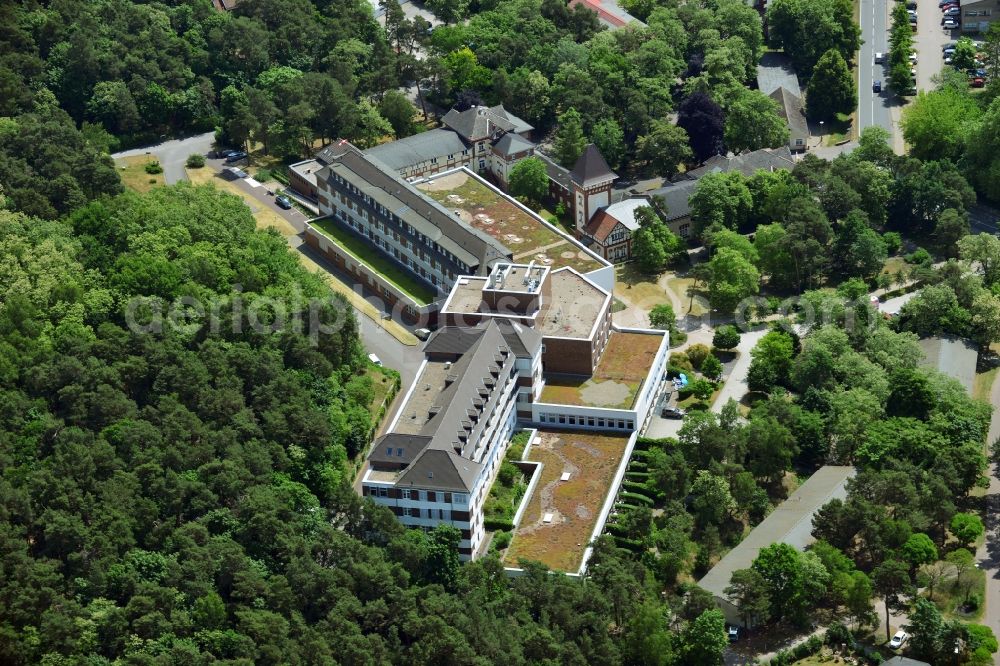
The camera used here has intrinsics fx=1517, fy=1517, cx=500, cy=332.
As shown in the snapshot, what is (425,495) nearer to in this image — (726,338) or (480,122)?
(726,338)

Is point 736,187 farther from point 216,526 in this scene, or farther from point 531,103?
point 216,526

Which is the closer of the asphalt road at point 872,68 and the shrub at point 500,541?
the shrub at point 500,541

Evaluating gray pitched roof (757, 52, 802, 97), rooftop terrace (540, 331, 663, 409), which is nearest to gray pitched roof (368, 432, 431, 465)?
rooftop terrace (540, 331, 663, 409)

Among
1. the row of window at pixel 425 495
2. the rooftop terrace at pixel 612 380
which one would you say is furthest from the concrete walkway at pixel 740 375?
the row of window at pixel 425 495

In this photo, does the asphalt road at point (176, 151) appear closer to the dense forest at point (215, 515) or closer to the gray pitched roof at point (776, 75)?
the dense forest at point (215, 515)

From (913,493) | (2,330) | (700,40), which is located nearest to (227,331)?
(2,330)
